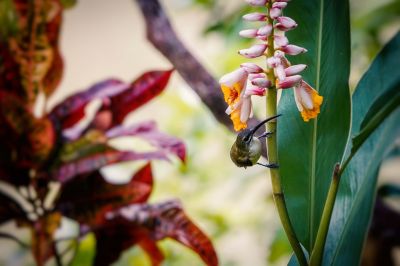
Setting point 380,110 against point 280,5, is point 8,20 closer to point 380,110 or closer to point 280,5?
point 280,5

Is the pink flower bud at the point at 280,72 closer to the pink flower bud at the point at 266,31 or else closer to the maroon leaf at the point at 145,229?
the pink flower bud at the point at 266,31

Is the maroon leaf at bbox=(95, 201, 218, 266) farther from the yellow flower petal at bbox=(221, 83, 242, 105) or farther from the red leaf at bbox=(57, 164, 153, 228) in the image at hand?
the yellow flower petal at bbox=(221, 83, 242, 105)

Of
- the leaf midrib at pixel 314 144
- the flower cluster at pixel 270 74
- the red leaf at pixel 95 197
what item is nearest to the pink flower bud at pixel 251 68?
the flower cluster at pixel 270 74

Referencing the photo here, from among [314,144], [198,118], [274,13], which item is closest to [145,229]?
[314,144]

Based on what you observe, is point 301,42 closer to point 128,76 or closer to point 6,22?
point 6,22

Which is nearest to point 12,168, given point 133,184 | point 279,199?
point 133,184

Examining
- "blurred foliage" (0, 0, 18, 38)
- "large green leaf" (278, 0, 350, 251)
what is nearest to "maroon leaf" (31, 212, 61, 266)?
"blurred foliage" (0, 0, 18, 38)
